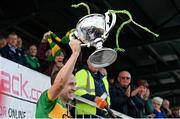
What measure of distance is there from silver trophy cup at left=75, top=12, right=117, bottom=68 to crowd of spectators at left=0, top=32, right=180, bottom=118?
7.32 feet

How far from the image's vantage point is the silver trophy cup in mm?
3641

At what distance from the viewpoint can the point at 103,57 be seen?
145 inches

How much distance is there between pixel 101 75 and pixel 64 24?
380 cm

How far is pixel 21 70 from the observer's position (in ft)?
18.5

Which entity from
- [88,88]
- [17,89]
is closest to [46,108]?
[17,89]

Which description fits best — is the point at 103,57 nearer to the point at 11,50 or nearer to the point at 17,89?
the point at 17,89

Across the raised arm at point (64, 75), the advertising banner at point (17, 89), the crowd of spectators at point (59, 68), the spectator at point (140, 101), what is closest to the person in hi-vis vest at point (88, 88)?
the crowd of spectators at point (59, 68)

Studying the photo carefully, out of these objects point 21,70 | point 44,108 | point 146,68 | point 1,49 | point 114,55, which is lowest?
point 44,108

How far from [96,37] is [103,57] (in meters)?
0.15

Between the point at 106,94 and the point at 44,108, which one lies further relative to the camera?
the point at 106,94

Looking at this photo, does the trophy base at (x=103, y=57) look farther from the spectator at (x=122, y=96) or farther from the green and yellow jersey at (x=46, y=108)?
the spectator at (x=122, y=96)

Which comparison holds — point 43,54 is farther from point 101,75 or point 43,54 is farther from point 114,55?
point 114,55

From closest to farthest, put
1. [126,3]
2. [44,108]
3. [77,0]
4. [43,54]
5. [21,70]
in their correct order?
[44,108]
[21,70]
[43,54]
[77,0]
[126,3]

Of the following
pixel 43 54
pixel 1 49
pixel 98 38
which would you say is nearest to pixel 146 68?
pixel 43 54
